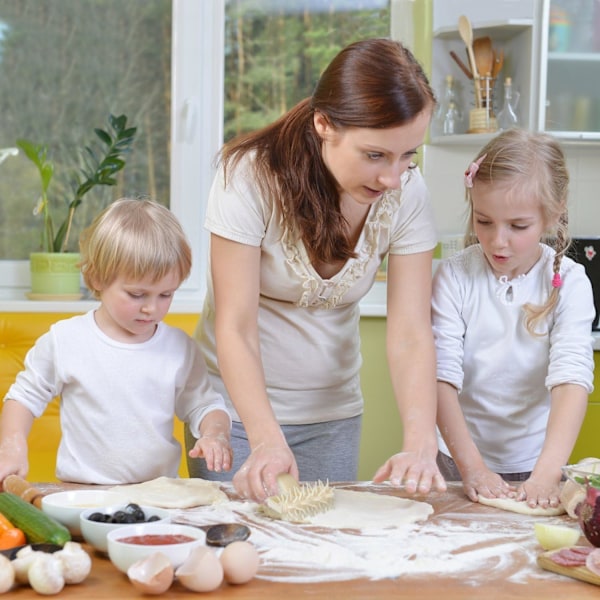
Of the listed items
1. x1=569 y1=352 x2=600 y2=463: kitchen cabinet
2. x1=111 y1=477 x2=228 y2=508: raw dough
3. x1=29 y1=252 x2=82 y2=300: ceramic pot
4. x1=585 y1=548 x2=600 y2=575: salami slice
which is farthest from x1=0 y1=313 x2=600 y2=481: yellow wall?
x1=585 y1=548 x2=600 y2=575: salami slice

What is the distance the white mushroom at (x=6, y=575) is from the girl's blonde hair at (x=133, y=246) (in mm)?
667

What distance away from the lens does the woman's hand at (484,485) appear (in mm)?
1434

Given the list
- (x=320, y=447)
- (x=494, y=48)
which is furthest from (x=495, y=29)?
(x=320, y=447)

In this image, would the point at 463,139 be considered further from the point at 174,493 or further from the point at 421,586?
the point at 421,586

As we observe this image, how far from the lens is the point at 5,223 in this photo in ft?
10.5

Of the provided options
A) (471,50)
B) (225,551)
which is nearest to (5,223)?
(471,50)

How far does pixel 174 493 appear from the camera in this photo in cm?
Answer: 138

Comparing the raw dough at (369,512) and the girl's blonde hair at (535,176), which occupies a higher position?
the girl's blonde hair at (535,176)

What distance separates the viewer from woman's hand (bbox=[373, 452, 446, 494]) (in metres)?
1.32

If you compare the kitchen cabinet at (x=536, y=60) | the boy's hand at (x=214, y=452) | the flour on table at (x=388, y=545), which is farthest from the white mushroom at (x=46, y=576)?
the kitchen cabinet at (x=536, y=60)

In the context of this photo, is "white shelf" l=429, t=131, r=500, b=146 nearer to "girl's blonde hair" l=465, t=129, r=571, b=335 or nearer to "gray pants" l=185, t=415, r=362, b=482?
"girl's blonde hair" l=465, t=129, r=571, b=335

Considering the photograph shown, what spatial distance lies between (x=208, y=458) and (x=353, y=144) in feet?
1.75

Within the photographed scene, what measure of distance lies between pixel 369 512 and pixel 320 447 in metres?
0.44

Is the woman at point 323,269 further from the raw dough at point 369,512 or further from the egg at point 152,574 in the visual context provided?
the egg at point 152,574
